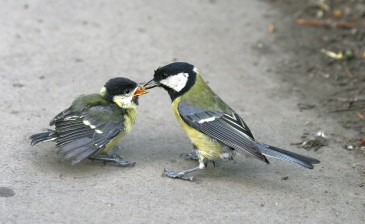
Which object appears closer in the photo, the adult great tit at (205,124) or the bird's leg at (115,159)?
the adult great tit at (205,124)

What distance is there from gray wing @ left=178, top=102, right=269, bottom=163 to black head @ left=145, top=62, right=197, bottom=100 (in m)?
0.15

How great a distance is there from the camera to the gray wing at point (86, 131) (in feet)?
15.0

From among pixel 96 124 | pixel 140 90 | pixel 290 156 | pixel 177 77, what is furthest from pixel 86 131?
pixel 290 156

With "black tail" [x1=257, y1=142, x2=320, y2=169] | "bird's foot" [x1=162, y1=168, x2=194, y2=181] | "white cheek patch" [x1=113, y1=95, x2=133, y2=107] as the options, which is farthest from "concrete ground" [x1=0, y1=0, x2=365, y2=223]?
"white cheek patch" [x1=113, y1=95, x2=133, y2=107]

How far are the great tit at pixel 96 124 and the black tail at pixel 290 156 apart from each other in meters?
1.03

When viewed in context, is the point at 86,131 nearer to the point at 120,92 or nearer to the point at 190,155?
the point at 120,92

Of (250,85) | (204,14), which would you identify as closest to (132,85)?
(250,85)

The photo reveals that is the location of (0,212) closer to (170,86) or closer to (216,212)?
(216,212)

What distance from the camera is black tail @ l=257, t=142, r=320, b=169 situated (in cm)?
453

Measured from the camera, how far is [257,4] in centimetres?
853

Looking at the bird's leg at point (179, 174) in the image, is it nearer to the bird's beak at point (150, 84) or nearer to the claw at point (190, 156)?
the claw at point (190, 156)

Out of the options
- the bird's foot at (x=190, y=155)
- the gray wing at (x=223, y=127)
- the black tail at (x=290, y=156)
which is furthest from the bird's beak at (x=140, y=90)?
the black tail at (x=290, y=156)

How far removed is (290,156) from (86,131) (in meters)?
1.51

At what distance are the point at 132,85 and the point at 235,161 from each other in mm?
1048
